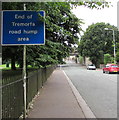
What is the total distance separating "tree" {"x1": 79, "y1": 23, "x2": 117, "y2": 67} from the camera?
41.6 metres

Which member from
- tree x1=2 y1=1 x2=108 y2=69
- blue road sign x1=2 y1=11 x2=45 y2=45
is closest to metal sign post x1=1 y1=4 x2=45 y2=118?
blue road sign x1=2 y1=11 x2=45 y2=45

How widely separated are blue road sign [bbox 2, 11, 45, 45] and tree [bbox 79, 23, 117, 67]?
38052 mm

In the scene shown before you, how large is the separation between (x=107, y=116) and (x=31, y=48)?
3.87 metres

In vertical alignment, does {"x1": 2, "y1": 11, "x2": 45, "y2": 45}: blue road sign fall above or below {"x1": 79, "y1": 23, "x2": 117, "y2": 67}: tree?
below

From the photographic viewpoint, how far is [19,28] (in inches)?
174

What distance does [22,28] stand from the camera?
14.5ft

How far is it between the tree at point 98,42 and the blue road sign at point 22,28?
3805cm

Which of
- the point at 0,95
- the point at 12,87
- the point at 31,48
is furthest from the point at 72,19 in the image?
the point at 0,95

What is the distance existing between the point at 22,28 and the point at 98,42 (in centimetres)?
3936

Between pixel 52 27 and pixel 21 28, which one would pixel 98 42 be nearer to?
pixel 52 27

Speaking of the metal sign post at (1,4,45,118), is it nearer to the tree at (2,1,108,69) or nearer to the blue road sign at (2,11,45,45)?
the blue road sign at (2,11,45,45)

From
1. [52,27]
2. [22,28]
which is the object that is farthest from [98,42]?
[22,28]

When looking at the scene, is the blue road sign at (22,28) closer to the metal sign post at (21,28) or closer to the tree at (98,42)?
the metal sign post at (21,28)

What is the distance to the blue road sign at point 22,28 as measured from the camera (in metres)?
4.36
